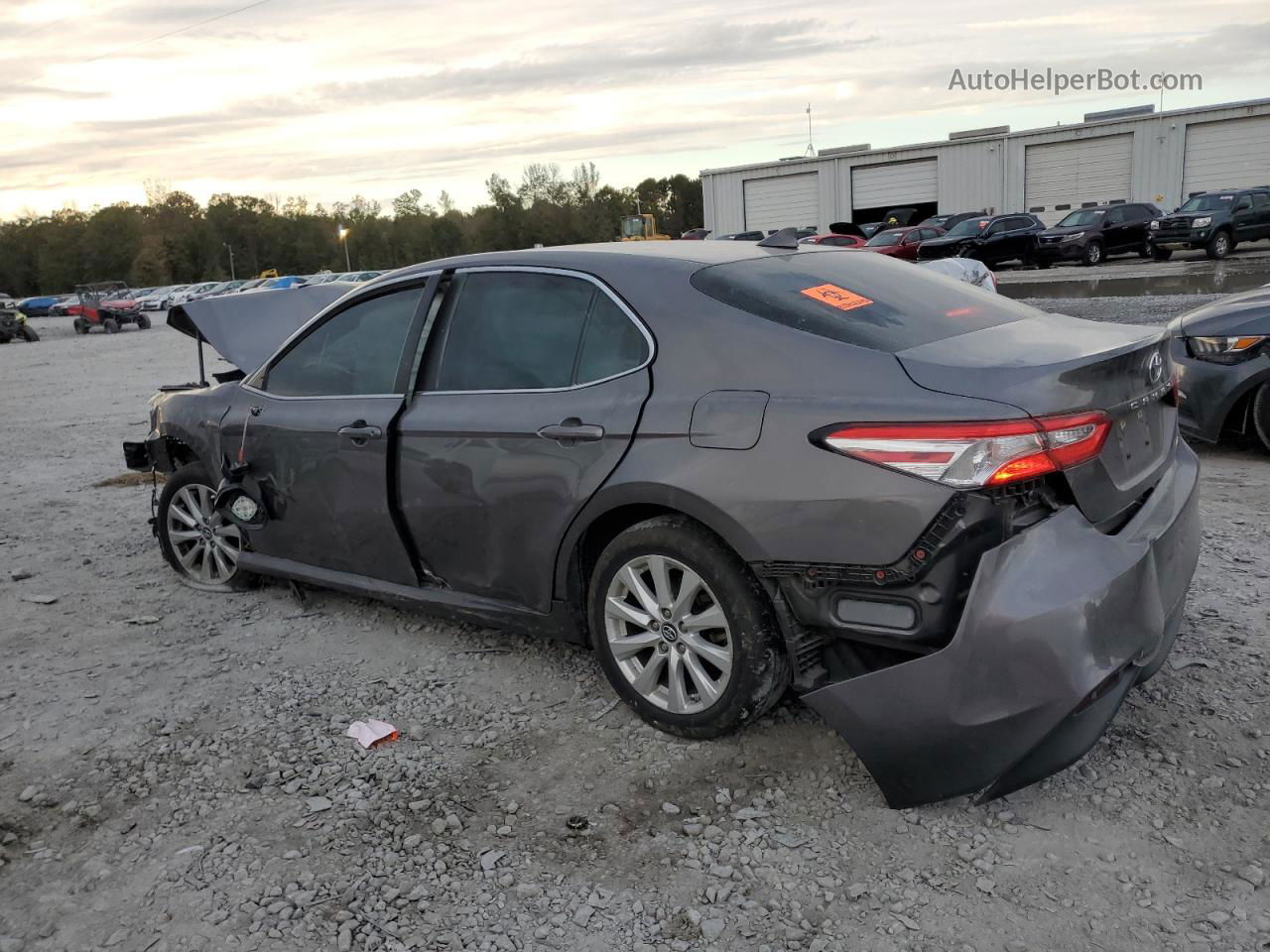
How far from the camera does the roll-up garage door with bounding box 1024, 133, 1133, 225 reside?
45344 millimetres

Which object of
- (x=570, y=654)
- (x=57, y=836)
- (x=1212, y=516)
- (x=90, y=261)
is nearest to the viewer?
(x=57, y=836)

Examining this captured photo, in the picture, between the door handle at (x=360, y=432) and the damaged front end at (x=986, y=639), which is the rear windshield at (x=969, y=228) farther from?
the damaged front end at (x=986, y=639)

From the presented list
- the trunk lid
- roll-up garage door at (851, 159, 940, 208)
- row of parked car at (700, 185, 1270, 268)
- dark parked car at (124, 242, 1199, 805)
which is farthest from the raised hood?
roll-up garage door at (851, 159, 940, 208)

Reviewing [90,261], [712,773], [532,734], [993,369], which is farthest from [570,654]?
[90,261]

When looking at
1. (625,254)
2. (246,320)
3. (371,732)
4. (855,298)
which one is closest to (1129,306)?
(246,320)

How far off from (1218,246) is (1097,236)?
2956 mm

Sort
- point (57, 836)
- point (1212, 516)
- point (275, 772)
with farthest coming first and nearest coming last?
point (1212, 516), point (275, 772), point (57, 836)

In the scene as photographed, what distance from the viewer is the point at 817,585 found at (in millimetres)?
2945

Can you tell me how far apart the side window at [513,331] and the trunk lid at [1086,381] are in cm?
120

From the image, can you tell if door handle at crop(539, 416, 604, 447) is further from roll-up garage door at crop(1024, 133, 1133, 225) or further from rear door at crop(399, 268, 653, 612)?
roll-up garage door at crop(1024, 133, 1133, 225)

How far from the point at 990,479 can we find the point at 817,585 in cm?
56

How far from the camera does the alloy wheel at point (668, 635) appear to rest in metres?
3.23

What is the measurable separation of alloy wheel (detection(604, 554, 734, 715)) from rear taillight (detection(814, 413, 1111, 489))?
736 millimetres

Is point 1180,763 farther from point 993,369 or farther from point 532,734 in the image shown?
point 532,734
